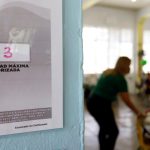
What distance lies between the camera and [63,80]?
691 millimetres

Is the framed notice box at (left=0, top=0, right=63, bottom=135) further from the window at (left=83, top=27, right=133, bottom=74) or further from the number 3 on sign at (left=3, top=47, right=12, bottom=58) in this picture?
the window at (left=83, top=27, right=133, bottom=74)

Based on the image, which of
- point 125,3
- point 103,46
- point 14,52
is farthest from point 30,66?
point 103,46

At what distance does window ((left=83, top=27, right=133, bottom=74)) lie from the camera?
30.2 feet

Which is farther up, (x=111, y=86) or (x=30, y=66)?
(x=30, y=66)

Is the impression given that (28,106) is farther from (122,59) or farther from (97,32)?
(97,32)

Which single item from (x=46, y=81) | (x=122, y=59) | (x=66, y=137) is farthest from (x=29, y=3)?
(x=122, y=59)

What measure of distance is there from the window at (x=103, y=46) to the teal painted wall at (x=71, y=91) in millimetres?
8304

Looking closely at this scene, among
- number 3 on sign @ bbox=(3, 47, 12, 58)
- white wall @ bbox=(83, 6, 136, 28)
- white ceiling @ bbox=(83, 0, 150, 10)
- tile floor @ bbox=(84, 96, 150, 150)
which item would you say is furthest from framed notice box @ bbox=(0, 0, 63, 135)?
white wall @ bbox=(83, 6, 136, 28)

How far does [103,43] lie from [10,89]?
29.7 feet

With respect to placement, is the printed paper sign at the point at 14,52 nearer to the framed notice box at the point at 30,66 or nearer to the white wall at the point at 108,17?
the framed notice box at the point at 30,66

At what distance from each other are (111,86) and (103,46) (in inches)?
267

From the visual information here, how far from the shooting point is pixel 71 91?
71 centimetres

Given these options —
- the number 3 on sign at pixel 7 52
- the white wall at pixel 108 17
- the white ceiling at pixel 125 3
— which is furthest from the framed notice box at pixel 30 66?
the white wall at pixel 108 17

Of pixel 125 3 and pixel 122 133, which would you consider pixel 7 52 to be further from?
pixel 125 3
